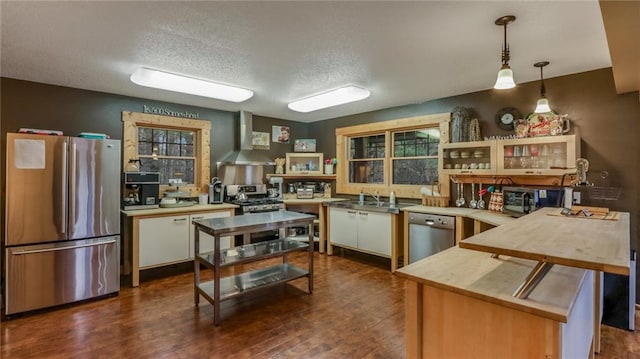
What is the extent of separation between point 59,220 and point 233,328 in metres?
2.04

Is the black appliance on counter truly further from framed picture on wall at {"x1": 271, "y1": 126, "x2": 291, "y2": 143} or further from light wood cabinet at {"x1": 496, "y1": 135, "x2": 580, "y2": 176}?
light wood cabinet at {"x1": 496, "y1": 135, "x2": 580, "y2": 176}

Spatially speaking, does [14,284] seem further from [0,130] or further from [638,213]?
[638,213]

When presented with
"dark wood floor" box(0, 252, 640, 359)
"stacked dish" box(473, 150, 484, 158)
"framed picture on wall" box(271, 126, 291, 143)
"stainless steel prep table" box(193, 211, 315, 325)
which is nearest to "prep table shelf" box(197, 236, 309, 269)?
"stainless steel prep table" box(193, 211, 315, 325)

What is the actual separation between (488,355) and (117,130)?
450 cm

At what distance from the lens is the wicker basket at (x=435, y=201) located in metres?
4.17

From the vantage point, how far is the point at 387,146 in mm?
5004

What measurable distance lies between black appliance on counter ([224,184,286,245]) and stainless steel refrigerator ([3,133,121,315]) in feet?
5.48

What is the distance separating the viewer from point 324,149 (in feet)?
19.5

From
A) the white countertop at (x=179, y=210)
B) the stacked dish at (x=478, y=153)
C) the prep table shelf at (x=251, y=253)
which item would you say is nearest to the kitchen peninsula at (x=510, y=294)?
the prep table shelf at (x=251, y=253)

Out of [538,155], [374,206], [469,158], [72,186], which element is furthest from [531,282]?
[72,186]

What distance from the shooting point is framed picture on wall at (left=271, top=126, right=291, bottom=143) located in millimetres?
5736

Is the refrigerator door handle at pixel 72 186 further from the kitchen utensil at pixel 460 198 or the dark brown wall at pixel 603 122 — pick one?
the dark brown wall at pixel 603 122

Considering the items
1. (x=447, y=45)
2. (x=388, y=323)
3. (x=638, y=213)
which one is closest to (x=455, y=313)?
(x=388, y=323)

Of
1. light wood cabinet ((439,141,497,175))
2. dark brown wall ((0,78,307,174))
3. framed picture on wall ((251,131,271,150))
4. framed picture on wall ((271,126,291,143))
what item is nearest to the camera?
dark brown wall ((0,78,307,174))
